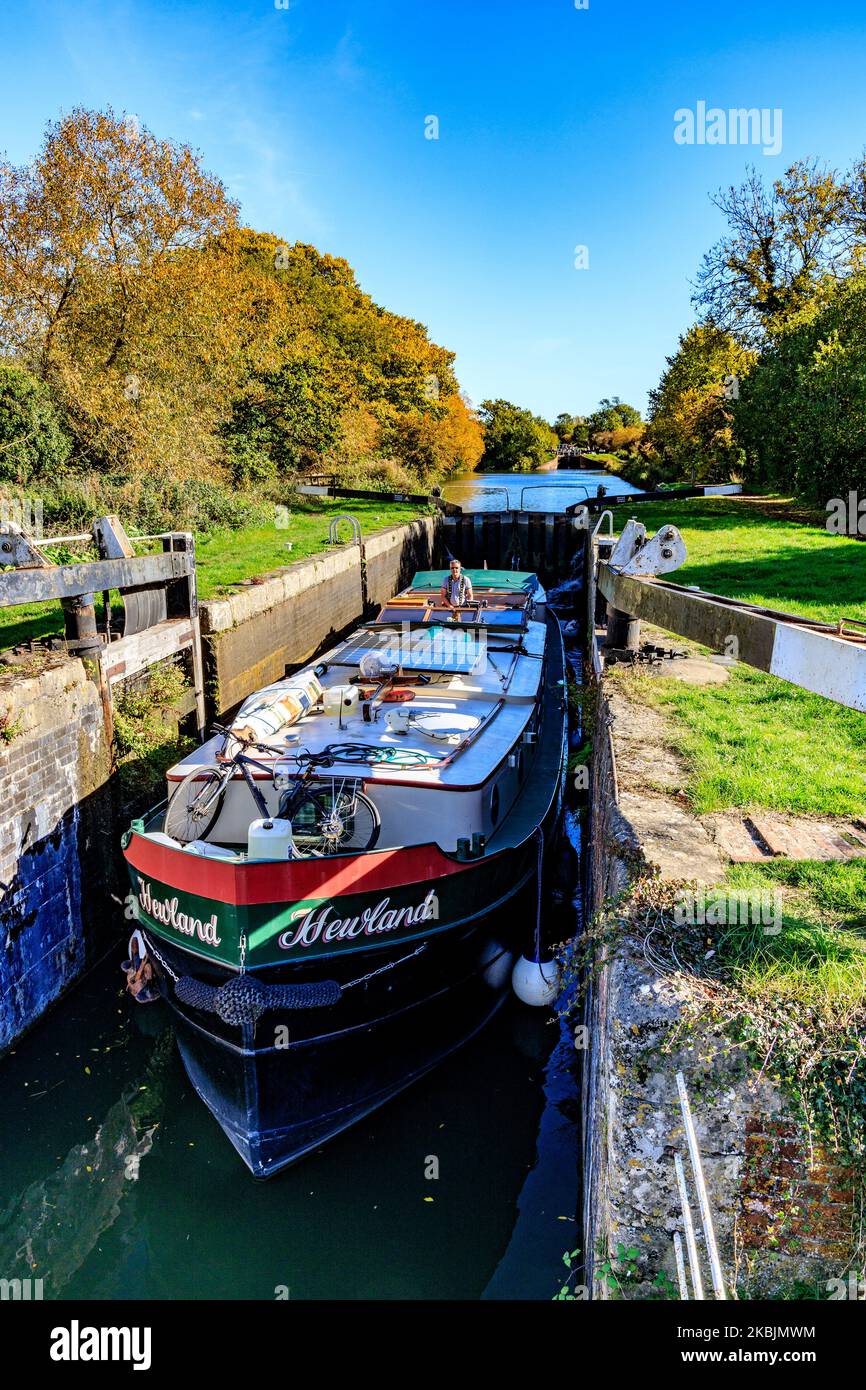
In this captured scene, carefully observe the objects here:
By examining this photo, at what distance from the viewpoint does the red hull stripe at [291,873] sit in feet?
18.1

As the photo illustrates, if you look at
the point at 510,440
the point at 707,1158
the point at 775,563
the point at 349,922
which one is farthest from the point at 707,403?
the point at 510,440

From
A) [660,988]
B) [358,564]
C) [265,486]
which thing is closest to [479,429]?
[265,486]

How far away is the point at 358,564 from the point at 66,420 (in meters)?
6.76

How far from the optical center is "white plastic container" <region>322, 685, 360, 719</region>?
27.9 feet

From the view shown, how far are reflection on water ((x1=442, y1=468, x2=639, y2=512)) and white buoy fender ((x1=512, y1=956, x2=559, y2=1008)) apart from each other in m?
23.2

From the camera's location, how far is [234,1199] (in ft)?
19.5

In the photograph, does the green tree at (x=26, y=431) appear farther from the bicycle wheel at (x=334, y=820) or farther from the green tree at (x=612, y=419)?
A: the green tree at (x=612, y=419)

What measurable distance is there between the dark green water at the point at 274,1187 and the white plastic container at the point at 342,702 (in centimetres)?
328

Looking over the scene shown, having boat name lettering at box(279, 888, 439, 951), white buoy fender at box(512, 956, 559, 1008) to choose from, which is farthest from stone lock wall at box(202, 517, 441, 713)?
boat name lettering at box(279, 888, 439, 951)

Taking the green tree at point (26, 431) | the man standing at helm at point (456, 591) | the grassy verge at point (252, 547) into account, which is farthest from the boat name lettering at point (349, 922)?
the green tree at point (26, 431)

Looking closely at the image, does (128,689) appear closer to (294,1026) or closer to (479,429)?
(294,1026)

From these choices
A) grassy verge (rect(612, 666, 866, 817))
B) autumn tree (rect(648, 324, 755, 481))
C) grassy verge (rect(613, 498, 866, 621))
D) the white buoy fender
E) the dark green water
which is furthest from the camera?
autumn tree (rect(648, 324, 755, 481))

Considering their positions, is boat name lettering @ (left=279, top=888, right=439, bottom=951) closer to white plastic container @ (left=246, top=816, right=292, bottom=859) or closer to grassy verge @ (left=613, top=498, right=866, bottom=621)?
white plastic container @ (left=246, top=816, right=292, bottom=859)
